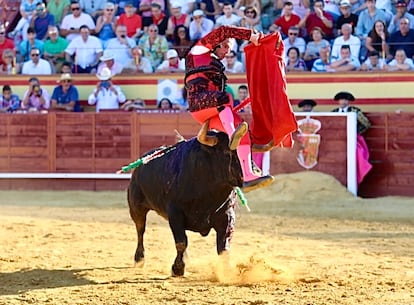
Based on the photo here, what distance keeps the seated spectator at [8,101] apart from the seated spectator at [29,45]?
0.74m

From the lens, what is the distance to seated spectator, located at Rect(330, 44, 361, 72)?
35.6ft

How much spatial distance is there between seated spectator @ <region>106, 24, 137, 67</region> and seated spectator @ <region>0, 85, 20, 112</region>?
1.47 metres

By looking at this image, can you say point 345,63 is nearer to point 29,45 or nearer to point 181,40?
point 181,40

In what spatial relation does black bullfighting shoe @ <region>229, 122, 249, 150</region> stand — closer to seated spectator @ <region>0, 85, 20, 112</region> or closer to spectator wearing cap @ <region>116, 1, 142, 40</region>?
spectator wearing cap @ <region>116, 1, 142, 40</region>

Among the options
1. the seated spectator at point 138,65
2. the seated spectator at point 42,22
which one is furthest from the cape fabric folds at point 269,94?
the seated spectator at point 42,22

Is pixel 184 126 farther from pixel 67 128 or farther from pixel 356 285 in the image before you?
pixel 356 285

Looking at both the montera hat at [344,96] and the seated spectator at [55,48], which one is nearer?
the montera hat at [344,96]

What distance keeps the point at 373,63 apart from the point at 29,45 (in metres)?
4.95

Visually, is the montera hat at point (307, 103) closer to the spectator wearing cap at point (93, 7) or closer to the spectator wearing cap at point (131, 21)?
the spectator wearing cap at point (131, 21)

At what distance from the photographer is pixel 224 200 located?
4930 millimetres

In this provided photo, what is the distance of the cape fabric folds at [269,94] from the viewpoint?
16.9ft

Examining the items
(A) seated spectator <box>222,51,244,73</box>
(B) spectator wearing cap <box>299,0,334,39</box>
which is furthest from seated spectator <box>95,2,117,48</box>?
(B) spectator wearing cap <box>299,0,334,39</box>

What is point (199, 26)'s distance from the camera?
1158 centimetres

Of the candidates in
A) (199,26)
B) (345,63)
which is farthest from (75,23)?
(345,63)
